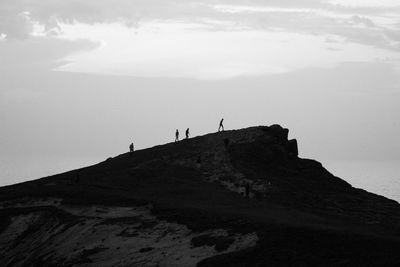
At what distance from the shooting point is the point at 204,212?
50.4 metres

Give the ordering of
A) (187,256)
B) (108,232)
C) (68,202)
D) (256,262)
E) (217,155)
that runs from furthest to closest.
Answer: (217,155) → (68,202) → (108,232) → (187,256) → (256,262)

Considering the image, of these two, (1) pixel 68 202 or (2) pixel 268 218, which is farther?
(1) pixel 68 202

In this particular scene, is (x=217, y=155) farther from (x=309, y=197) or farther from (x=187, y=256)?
(x=187, y=256)

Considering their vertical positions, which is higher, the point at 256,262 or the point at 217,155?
the point at 217,155

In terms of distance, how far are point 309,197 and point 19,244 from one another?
30.4 metres

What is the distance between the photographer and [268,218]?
47.1m

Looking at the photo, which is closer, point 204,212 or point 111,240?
point 111,240

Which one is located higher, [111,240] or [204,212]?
[204,212]

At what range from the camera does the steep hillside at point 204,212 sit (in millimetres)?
39250

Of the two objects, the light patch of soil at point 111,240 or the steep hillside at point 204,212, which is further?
the light patch of soil at point 111,240

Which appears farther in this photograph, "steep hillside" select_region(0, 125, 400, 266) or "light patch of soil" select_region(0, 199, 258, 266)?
"light patch of soil" select_region(0, 199, 258, 266)

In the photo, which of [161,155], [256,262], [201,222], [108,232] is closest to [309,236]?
[256,262]

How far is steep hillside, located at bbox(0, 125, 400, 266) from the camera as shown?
3925 centimetres

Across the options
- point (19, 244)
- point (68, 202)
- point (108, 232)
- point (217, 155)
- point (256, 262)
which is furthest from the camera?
point (217, 155)
